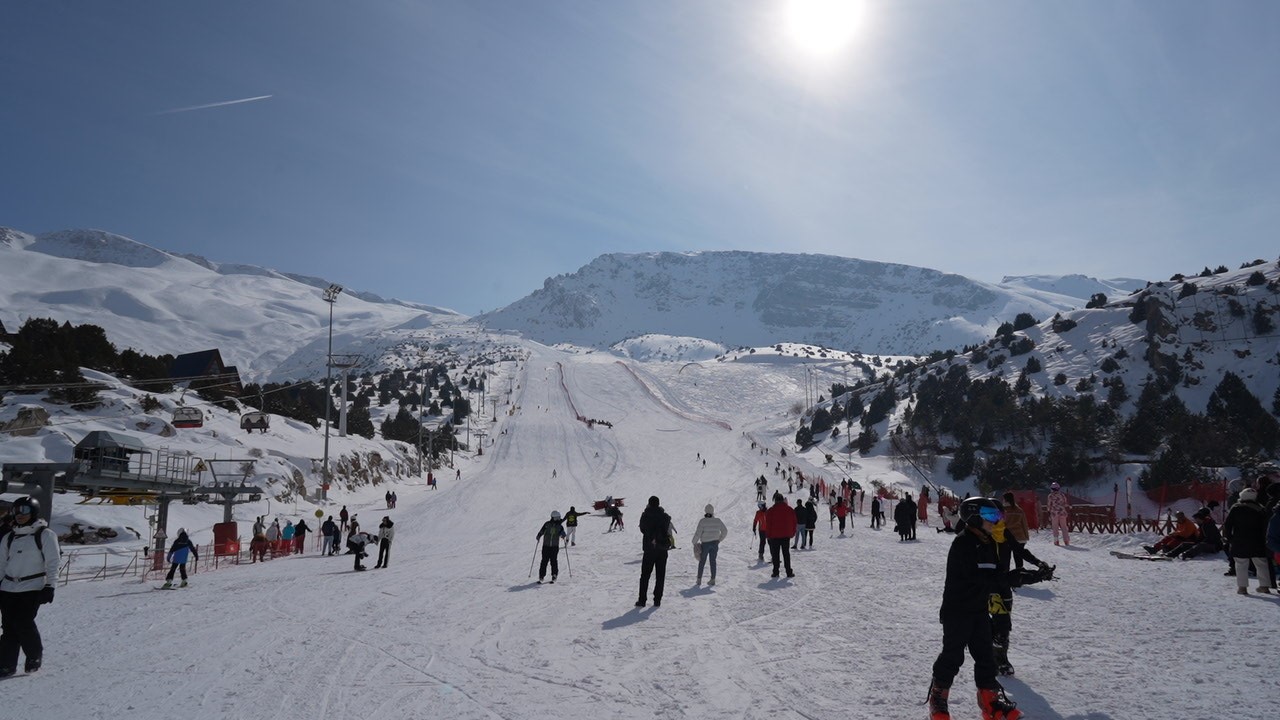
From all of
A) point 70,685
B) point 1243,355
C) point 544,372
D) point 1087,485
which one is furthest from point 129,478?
point 544,372

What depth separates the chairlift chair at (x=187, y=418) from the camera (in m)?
32.8

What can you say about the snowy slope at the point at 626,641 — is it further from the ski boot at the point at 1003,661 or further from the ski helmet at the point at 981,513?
the ski helmet at the point at 981,513

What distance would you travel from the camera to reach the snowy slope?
250 inches

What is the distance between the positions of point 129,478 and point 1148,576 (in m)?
→ 24.7

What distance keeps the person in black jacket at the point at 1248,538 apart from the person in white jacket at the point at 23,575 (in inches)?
554

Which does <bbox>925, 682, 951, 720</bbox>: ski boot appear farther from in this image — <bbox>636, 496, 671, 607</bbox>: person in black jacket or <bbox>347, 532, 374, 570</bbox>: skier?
<bbox>347, 532, 374, 570</bbox>: skier

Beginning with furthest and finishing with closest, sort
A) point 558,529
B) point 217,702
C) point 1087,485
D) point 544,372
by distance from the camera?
1. point 544,372
2. point 1087,485
3. point 558,529
4. point 217,702

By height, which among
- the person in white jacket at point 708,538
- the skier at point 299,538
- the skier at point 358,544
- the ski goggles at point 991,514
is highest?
the ski goggles at point 991,514

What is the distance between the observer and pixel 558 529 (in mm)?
14328

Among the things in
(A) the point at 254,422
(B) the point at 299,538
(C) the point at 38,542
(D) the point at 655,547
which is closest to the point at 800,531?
(D) the point at 655,547

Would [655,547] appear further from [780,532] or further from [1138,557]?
[1138,557]

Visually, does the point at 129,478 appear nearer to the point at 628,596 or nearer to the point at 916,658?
the point at 628,596

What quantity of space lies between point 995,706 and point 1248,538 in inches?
298

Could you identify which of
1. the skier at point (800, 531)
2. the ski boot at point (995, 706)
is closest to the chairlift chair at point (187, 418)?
the skier at point (800, 531)
